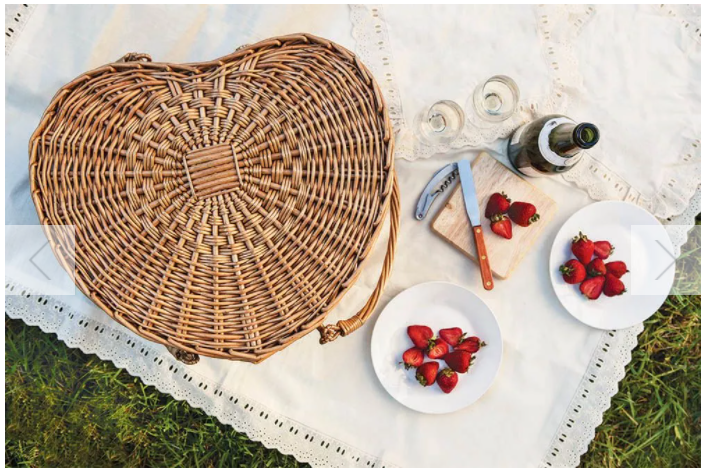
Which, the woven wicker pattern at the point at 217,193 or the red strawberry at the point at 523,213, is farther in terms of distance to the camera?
the red strawberry at the point at 523,213

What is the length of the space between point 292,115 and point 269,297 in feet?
0.98

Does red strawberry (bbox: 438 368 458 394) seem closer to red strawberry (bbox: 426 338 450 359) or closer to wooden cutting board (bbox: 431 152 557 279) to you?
red strawberry (bbox: 426 338 450 359)

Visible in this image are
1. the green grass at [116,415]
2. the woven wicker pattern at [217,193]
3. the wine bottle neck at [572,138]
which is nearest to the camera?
the woven wicker pattern at [217,193]

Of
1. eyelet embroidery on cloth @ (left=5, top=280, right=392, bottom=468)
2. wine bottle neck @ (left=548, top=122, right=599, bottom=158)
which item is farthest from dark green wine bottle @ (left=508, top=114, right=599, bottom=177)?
eyelet embroidery on cloth @ (left=5, top=280, right=392, bottom=468)

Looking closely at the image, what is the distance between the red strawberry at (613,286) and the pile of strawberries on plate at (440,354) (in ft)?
0.95

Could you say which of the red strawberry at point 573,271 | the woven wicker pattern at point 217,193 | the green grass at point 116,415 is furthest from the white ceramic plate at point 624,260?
the woven wicker pattern at point 217,193

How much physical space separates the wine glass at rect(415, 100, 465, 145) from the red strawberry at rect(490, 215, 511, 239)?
0.19 meters

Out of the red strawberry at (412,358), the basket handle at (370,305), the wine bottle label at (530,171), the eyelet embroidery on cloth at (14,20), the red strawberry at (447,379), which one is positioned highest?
the eyelet embroidery on cloth at (14,20)

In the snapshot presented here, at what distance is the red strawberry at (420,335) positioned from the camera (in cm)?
115

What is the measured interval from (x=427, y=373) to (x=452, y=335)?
3.8 inches

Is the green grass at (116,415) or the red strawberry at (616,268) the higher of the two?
the red strawberry at (616,268)

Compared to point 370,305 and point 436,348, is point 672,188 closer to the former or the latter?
point 436,348

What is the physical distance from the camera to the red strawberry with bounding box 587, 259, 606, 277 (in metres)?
1.16

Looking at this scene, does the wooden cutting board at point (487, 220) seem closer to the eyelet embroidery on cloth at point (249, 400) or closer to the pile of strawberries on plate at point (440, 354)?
the pile of strawberries on plate at point (440, 354)
